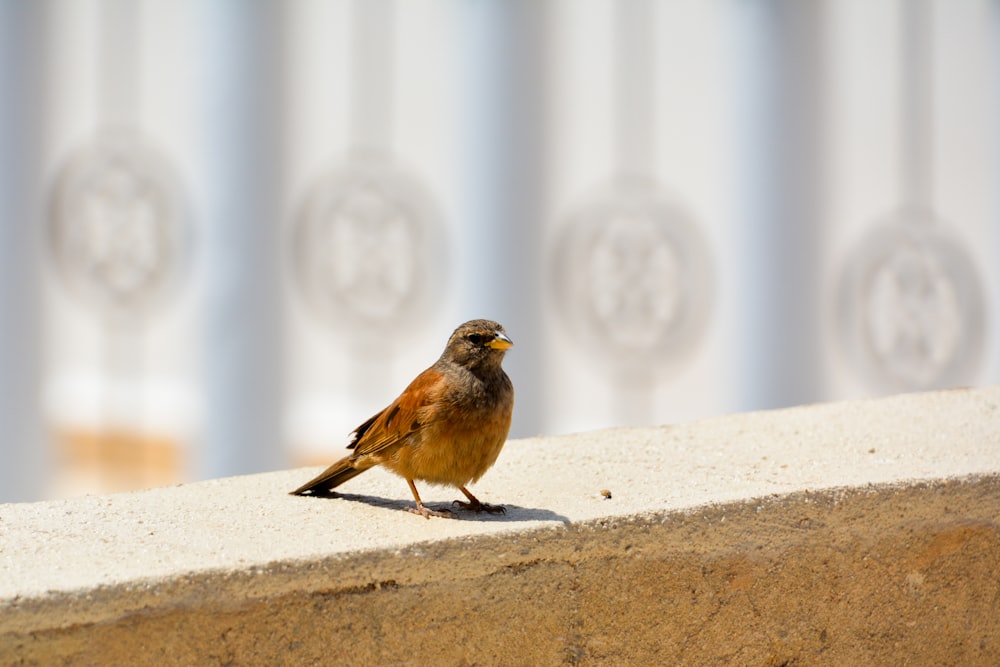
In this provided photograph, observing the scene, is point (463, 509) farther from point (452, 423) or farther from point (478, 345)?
point (478, 345)

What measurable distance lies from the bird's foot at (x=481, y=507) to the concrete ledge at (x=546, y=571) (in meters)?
0.08

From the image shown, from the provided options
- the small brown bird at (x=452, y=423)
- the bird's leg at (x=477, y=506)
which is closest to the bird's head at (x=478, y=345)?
the small brown bird at (x=452, y=423)

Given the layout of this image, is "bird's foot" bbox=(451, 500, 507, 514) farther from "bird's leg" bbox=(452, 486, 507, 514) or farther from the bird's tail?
the bird's tail

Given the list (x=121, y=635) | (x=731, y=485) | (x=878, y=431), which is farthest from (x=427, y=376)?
(x=878, y=431)

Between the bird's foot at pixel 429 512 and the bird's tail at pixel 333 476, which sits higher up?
the bird's tail at pixel 333 476

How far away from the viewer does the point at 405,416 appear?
8.39 ft

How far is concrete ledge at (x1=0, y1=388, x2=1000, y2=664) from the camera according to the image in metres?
2.01

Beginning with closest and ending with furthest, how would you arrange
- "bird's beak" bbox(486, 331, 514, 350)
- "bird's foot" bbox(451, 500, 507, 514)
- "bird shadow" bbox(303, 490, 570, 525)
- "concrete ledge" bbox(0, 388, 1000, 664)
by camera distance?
"concrete ledge" bbox(0, 388, 1000, 664)
"bird shadow" bbox(303, 490, 570, 525)
"bird's foot" bbox(451, 500, 507, 514)
"bird's beak" bbox(486, 331, 514, 350)

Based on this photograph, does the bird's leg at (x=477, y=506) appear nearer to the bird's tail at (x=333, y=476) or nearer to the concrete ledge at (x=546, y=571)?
the concrete ledge at (x=546, y=571)

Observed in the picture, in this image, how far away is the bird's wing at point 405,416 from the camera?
2537 mm

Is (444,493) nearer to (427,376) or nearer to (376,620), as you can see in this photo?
(427,376)

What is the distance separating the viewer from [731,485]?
8.42ft

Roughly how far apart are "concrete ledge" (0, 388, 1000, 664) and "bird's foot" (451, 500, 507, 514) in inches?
3.0

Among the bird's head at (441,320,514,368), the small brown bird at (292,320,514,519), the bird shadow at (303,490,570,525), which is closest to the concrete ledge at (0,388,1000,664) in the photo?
the bird shadow at (303,490,570,525)
